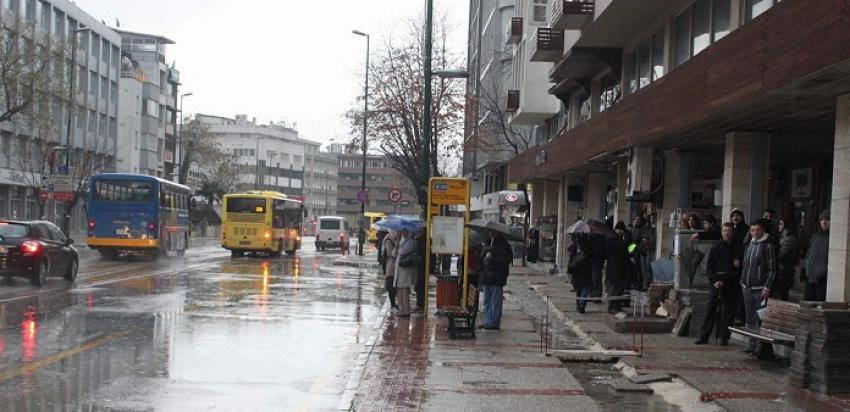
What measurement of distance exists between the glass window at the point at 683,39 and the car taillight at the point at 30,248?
1489 cm

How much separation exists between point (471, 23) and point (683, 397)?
61.9m

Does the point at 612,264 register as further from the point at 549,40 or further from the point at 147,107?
the point at 147,107

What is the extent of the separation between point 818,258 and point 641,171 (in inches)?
301

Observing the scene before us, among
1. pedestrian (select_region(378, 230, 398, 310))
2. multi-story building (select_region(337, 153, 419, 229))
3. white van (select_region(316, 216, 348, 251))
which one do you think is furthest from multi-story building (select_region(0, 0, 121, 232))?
multi-story building (select_region(337, 153, 419, 229))

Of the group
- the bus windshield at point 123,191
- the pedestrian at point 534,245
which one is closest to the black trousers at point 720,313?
the pedestrian at point 534,245

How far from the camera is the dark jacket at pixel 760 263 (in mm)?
10977

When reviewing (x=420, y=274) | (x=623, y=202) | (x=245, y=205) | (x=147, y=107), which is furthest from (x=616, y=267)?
(x=147, y=107)

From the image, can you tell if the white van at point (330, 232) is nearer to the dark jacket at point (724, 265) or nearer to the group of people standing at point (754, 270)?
the group of people standing at point (754, 270)

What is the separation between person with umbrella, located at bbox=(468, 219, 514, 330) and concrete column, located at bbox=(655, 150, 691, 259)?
5.68 meters

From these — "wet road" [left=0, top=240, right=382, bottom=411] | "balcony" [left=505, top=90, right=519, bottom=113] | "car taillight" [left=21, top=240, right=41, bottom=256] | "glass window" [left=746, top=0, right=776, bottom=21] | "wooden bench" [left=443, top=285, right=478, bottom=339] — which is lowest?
"wet road" [left=0, top=240, right=382, bottom=411]

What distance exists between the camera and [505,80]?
5147 centimetres

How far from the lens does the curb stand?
8711 millimetres

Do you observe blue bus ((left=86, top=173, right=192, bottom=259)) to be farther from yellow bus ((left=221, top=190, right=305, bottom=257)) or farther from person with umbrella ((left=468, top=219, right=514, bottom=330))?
person with umbrella ((left=468, top=219, right=514, bottom=330))

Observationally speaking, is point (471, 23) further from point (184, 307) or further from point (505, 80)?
point (184, 307)
